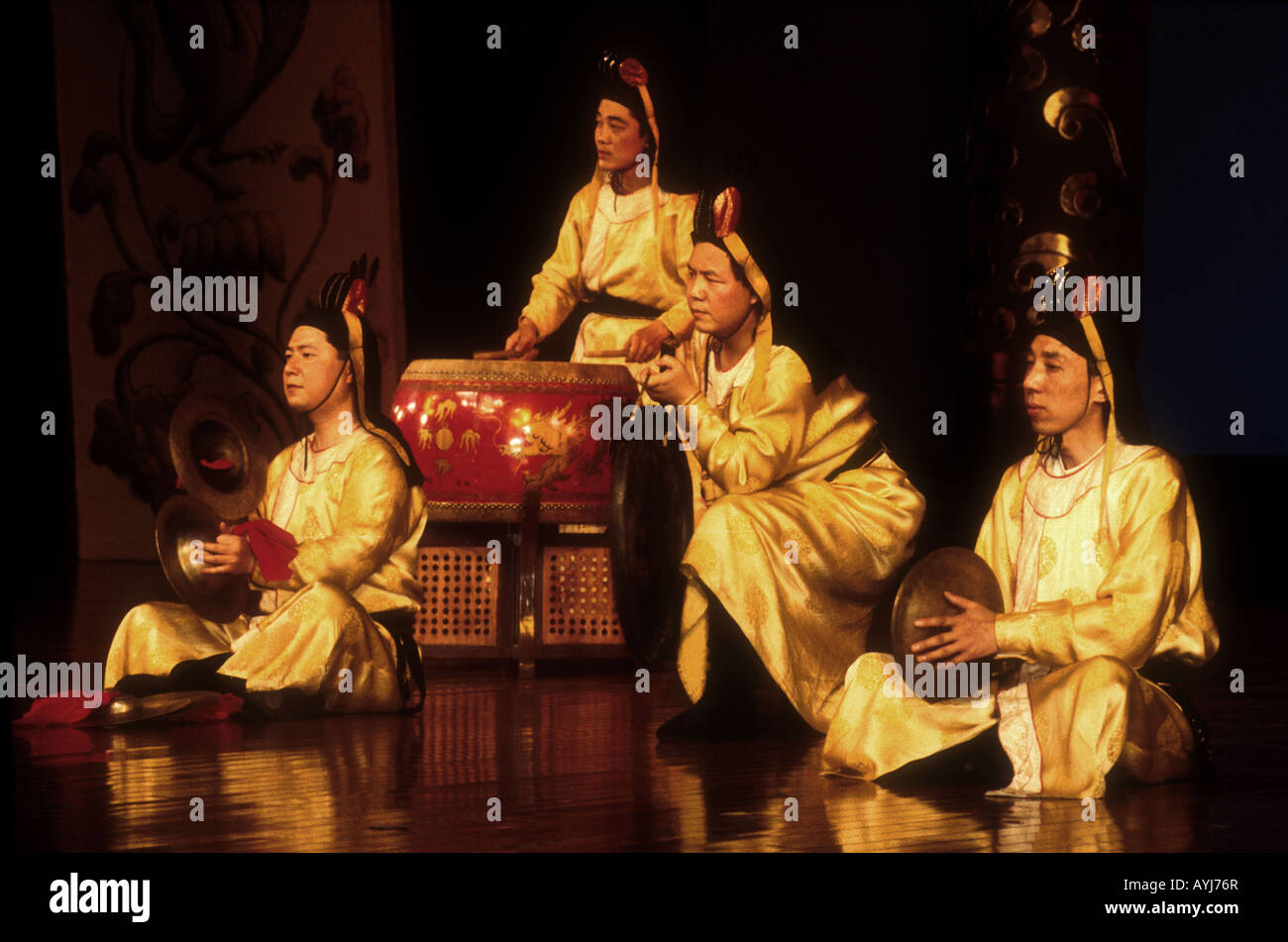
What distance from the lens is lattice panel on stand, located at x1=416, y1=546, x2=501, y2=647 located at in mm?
5211

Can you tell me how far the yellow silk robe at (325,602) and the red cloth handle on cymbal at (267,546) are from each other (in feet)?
0.13

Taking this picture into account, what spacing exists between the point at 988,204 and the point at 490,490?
78.3 inches

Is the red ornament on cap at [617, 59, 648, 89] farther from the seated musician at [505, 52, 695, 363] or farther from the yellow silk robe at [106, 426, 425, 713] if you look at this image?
the yellow silk robe at [106, 426, 425, 713]

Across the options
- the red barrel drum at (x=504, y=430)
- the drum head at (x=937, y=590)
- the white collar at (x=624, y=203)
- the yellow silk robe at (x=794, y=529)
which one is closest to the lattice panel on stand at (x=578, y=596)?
the red barrel drum at (x=504, y=430)

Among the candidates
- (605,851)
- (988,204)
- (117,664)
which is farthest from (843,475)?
(988,204)

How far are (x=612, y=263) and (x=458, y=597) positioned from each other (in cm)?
114

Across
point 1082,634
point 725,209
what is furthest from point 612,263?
point 1082,634

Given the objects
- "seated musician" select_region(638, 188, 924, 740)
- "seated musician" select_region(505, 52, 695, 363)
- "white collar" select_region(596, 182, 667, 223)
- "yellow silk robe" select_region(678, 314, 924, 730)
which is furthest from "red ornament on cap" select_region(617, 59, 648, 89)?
"yellow silk robe" select_region(678, 314, 924, 730)

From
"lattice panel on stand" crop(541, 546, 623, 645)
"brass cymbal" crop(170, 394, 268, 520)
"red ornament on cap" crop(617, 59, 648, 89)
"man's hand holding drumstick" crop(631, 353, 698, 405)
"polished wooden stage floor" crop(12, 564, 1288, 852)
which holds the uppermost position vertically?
"red ornament on cap" crop(617, 59, 648, 89)

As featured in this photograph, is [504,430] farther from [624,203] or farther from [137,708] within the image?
[137,708]

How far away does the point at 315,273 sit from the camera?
757 cm

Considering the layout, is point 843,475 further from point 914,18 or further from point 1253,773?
point 914,18

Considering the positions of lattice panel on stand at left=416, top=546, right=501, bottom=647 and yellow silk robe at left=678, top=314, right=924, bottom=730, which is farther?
lattice panel on stand at left=416, top=546, right=501, bottom=647

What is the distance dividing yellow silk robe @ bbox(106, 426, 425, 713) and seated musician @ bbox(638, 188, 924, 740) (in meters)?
0.67
